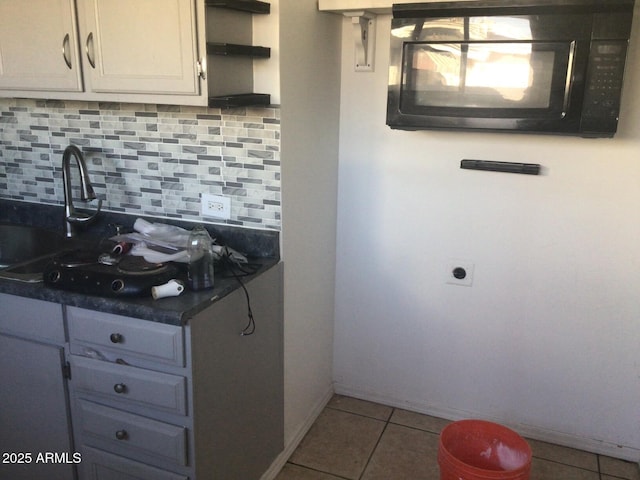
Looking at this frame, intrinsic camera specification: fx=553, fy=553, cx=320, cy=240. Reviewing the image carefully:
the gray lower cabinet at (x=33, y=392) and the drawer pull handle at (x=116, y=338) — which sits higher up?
the drawer pull handle at (x=116, y=338)

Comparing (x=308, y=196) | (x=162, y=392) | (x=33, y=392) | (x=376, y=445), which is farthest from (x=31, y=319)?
(x=376, y=445)

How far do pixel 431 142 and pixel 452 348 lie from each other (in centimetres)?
86

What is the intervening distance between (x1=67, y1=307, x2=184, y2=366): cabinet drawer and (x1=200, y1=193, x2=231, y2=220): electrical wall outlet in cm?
56

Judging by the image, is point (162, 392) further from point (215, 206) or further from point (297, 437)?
point (297, 437)

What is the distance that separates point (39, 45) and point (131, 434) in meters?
1.25

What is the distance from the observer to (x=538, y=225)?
2.06 m

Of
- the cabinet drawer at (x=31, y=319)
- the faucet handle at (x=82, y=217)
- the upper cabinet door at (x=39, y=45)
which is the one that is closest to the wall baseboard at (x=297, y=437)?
the cabinet drawer at (x=31, y=319)

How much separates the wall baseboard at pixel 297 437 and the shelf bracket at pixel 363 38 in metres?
1.43

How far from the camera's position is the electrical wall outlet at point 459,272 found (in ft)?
7.22

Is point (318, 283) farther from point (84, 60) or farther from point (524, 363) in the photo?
point (84, 60)

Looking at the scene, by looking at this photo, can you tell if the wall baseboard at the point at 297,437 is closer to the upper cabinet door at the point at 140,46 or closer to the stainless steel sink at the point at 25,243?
the stainless steel sink at the point at 25,243

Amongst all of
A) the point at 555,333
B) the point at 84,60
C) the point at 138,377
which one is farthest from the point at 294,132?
the point at 555,333

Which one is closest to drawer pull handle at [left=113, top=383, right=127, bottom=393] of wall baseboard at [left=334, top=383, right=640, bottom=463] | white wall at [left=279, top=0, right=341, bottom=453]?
white wall at [left=279, top=0, right=341, bottom=453]

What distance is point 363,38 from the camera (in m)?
2.08
